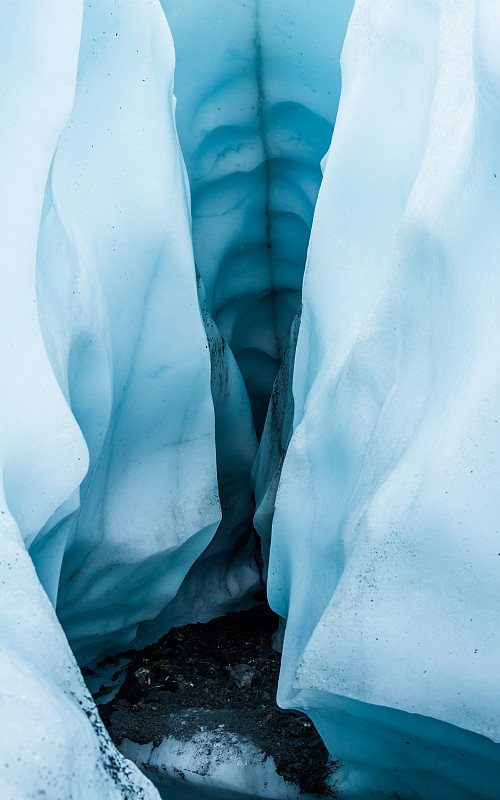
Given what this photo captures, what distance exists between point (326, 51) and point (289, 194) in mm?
499

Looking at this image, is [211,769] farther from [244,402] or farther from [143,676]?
[244,402]

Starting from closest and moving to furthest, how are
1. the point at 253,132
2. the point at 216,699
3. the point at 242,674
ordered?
the point at 216,699, the point at 242,674, the point at 253,132

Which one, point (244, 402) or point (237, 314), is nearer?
point (244, 402)

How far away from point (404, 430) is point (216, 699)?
3.30 ft

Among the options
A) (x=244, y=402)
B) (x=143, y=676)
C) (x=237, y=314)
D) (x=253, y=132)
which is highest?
(x=253, y=132)

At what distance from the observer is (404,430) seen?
123cm

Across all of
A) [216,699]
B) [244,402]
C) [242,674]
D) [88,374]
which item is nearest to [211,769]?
[216,699]

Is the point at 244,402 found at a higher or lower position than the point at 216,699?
higher

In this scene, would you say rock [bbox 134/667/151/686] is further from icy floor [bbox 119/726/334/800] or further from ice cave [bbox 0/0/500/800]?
icy floor [bbox 119/726/334/800]

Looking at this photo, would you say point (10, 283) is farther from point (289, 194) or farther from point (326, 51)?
point (289, 194)

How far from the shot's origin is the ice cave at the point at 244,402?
1041mm

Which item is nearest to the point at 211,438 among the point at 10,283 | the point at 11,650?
the point at 10,283

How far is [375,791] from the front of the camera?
1.46m

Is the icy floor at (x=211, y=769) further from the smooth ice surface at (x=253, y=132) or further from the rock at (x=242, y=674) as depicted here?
the smooth ice surface at (x=253, y=132)
